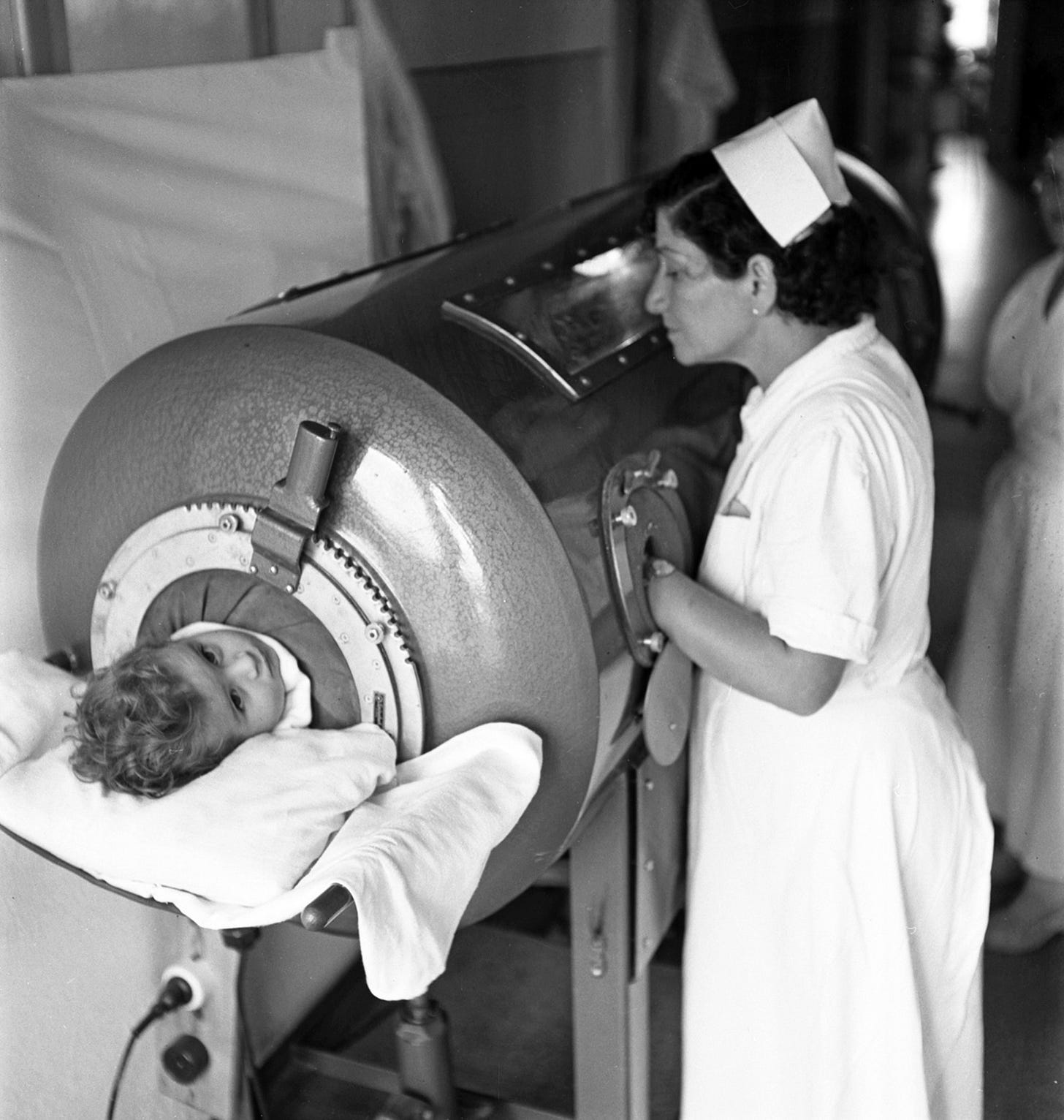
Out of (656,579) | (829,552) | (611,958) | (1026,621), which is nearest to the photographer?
(829,552)

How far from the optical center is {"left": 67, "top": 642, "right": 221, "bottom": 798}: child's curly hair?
1.38m

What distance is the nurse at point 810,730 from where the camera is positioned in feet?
5.50

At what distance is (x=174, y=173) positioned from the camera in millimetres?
2039

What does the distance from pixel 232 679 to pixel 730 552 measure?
68 centimetres

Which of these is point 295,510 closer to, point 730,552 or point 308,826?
Answer: point 308,826

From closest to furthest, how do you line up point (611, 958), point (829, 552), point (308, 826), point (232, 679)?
point (308, 826) → point (232, 679) → point (829, 552) → point (611, 958)

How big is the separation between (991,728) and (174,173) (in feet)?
6.63

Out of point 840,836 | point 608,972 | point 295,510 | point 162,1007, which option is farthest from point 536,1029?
point 295,510

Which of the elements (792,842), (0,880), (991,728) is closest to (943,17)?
(991,728)

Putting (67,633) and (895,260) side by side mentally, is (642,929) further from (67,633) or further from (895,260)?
(895,260)

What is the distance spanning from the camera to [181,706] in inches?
55.3

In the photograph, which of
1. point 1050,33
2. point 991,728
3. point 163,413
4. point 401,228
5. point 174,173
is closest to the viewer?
point 163,413

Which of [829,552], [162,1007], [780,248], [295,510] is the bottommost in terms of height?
[162,1007]

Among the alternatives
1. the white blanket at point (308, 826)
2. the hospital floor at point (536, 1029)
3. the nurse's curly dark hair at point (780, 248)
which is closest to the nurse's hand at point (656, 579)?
the white blanket at point (308, 826)
